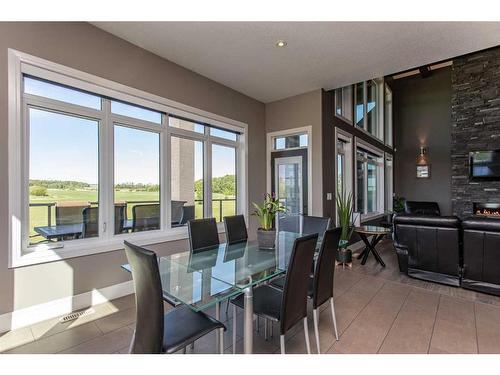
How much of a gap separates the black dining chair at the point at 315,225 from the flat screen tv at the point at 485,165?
584 centimetres

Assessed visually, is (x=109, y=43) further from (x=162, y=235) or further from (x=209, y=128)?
(x=162, y=235)

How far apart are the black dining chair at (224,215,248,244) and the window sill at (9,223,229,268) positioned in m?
1.00

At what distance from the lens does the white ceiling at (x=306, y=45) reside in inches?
106

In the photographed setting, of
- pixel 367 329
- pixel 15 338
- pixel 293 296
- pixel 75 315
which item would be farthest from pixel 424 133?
pixel 15 338

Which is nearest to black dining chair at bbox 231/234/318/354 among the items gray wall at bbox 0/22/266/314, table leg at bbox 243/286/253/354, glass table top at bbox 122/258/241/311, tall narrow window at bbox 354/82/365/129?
table leg at bbox 243/286/253/354

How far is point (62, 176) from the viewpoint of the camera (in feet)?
8.77

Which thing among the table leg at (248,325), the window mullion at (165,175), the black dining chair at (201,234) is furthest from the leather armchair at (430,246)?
the window mullion at (165,175)

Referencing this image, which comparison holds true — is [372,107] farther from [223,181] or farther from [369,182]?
[223,181]

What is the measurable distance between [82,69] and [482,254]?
5.02 metres

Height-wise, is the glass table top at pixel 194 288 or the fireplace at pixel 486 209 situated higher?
the fireplace at pixel 486 209

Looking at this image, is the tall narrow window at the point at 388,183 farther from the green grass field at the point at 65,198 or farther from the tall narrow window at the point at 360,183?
the green grass field at the point at 65,198

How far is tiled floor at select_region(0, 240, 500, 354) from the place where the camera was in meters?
1.99

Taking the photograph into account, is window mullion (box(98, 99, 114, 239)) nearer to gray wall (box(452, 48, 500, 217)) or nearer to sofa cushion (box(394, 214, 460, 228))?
sofa cushion (box(394, 214, 460, 228))
